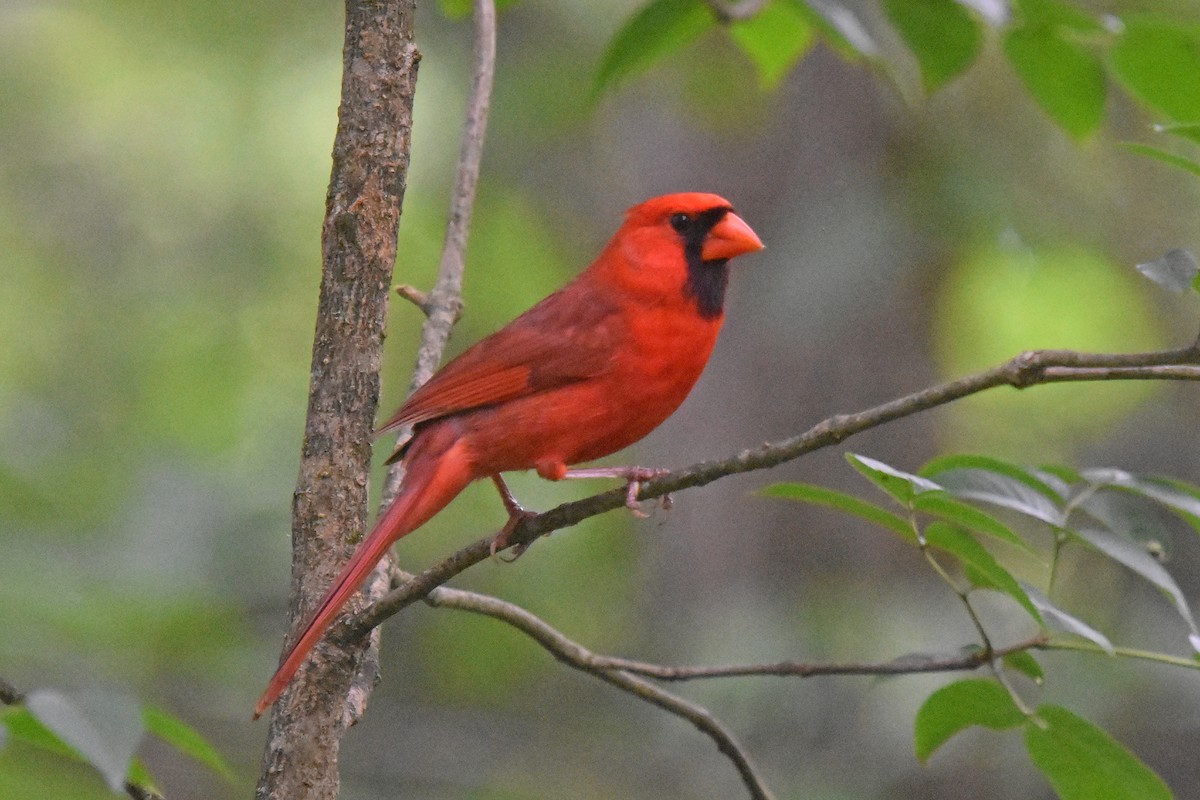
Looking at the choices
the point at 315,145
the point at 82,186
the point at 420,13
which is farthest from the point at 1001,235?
the point at 82,186

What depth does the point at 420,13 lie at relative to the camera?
737 centimetres

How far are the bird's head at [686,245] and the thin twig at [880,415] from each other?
1241 millimetres

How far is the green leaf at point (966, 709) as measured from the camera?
2.02 meters

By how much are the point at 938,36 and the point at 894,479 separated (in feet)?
4.18

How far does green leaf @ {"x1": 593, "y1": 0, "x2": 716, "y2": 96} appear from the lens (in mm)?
2725

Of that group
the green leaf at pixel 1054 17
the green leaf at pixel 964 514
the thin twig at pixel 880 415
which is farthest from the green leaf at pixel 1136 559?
the green leaf at pixel 1054 17

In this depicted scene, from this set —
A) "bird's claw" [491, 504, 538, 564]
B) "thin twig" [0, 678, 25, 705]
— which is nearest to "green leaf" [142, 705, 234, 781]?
"thin twig" [0, 678, 25, 705]

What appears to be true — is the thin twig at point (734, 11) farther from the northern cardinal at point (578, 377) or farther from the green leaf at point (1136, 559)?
the green leaf at point (1136, 559)

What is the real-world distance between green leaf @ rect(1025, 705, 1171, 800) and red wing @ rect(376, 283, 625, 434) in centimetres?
132

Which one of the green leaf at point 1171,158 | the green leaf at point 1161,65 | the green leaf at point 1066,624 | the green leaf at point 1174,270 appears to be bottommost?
the green leaf at point 1066,624

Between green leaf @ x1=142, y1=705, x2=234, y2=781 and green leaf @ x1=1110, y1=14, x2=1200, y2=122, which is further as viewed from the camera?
green leaf @ x1=1110, y1=14, x2=1200, y2=122

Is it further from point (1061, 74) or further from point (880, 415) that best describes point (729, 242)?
point (880, 415)

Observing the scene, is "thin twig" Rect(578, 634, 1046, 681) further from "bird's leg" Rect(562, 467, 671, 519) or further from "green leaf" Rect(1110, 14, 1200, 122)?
"green leaf" Rect(1110, 14, 1200, 122)

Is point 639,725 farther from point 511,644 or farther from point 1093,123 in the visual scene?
point 1093,123
